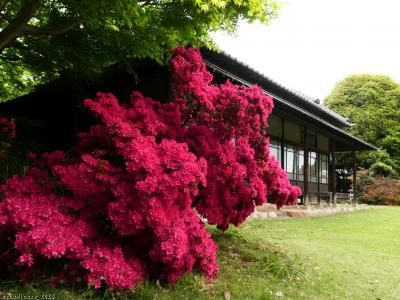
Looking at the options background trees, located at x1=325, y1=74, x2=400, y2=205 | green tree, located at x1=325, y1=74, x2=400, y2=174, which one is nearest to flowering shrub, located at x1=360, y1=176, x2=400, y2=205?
background trees, located at x1=325, y1=74, x2=400, y2=205

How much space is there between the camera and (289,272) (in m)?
5.97

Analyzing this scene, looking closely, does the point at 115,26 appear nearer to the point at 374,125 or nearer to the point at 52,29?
the point at 52,29

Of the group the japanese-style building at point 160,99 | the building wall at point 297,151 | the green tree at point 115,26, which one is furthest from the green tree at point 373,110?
the green tree at point 115,26

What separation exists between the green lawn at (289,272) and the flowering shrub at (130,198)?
0.24m

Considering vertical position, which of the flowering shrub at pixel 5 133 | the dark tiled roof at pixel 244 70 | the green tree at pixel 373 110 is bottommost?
the flowering shrub at pixel 5 133

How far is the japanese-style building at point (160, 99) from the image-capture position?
952 centimetres

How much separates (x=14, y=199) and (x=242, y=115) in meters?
3.27

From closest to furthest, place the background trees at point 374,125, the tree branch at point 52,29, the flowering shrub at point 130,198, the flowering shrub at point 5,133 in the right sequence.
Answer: the flowering shrub at point 130,198 < the tree branch at point 52,29 < the flowering shrub at point 5,133 < the background trees at point 374,125

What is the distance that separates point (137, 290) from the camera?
4297 millimetres

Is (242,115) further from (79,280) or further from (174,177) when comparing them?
(79,280)

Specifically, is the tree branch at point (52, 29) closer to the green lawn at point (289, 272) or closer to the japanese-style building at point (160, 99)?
the japanese-style building at point (160, 99)

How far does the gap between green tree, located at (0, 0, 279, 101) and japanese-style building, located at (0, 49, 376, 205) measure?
1.18m

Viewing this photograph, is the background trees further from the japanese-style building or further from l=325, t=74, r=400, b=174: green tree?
the japanese-style building

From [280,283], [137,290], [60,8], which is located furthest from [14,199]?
[60,8]
